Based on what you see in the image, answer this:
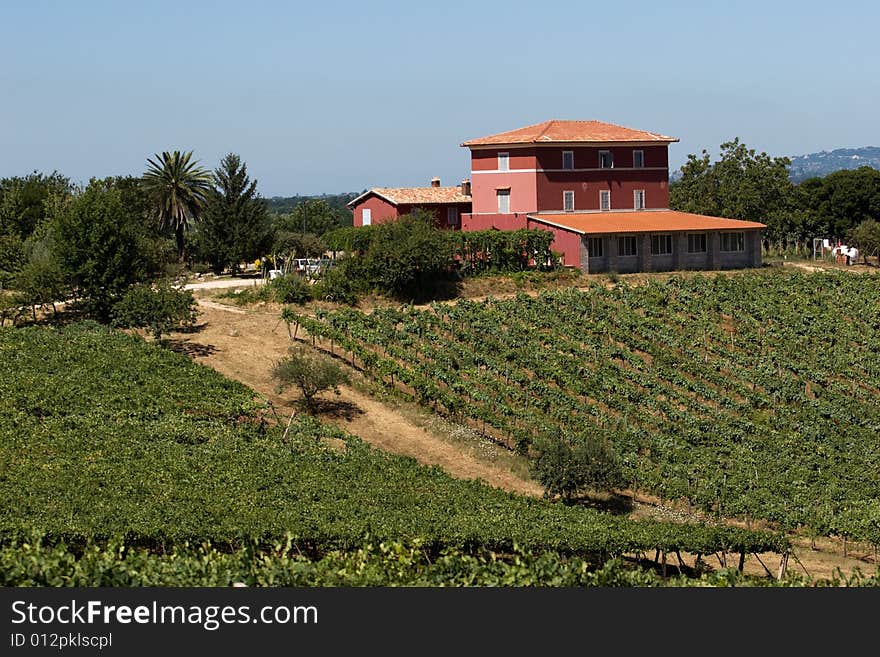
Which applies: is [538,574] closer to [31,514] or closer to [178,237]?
[31,514]

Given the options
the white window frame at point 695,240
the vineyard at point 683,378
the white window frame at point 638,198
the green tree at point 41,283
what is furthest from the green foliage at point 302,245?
the white window frame at point 695,240

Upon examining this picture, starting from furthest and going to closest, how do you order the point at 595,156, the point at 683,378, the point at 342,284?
the point at 595,156 → the point at 342,284 → the point at 683,378

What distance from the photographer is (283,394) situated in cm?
3978

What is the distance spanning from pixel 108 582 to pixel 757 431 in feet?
84.4

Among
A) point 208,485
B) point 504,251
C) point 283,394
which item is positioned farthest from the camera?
point 504,251

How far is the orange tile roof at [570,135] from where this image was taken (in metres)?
60.4

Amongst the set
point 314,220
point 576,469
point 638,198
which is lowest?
point 576,469

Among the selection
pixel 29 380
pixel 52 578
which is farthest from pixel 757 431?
pixel 52 578

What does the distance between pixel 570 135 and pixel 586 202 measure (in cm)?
391

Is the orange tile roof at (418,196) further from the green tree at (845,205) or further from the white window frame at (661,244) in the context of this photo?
the green tree at (845,205)

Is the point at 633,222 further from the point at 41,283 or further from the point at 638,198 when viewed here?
the point at 41,283

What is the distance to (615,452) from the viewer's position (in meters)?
35.2

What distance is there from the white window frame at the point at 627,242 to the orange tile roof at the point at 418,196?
10880 mm

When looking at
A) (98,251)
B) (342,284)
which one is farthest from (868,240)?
(98,251)
